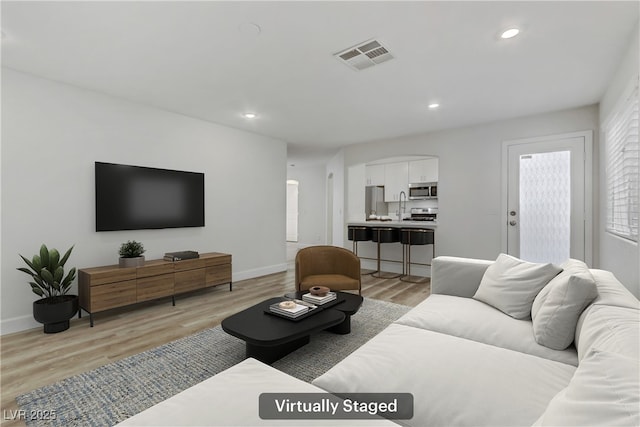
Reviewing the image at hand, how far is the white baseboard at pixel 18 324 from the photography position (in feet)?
9.55

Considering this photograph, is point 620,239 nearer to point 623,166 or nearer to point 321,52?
point 623,166

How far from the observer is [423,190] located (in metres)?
7.19

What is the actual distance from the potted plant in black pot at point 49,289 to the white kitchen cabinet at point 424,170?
6.64 metres

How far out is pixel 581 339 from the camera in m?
1.37

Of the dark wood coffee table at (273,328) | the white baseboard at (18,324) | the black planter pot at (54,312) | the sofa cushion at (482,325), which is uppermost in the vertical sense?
the sofa cushion at (482,325)

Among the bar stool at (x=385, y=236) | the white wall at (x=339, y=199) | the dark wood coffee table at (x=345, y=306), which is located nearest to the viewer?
the dark wood coffee table at (x=345, y=306)

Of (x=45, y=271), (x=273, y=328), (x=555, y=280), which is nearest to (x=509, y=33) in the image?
(x=555, y=280)

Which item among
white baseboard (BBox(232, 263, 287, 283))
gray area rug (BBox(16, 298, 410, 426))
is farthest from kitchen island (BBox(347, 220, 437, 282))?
gray area rug (BBox(16, 298, 410, 426))

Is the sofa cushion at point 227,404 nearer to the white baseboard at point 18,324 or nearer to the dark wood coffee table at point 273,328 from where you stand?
the dark wood coffee table at point 273,328

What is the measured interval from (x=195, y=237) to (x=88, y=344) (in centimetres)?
201

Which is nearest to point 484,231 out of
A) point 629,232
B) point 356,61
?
point 629,232

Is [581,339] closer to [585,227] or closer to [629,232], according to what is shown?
[629,232]

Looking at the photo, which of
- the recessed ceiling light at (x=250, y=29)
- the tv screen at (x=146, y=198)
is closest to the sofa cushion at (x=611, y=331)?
the recessed ceiling light at (x=250, y=29)

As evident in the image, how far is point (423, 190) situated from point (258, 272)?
4282 mm
